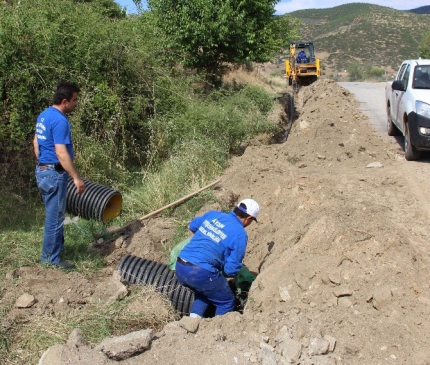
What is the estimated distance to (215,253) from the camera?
4805 millimetres

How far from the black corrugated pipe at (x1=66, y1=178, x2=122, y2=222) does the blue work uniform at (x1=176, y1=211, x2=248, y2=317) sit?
102 inches

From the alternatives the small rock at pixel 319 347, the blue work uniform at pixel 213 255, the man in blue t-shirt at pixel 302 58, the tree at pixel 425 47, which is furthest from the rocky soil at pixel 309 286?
the tree at pixel 425 47

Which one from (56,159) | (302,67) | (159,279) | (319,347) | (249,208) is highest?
(302,67)

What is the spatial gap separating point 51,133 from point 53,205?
32.1 inches

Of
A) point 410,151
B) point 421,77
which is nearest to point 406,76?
point 421,77

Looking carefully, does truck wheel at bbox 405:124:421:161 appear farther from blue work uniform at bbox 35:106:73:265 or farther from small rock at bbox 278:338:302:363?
blue work uniform at bbox 35:106:73:265

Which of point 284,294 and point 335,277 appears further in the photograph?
point 284,294

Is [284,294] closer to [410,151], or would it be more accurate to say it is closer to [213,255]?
[213,255]

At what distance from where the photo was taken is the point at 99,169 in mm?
8820

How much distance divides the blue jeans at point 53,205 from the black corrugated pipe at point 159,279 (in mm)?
789

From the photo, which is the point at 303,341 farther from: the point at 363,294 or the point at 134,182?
the point at 134,182

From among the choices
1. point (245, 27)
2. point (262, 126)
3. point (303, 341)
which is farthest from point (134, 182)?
point (245, 27)

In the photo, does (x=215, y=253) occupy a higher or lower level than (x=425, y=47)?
lower

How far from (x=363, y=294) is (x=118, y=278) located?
2.63 m
